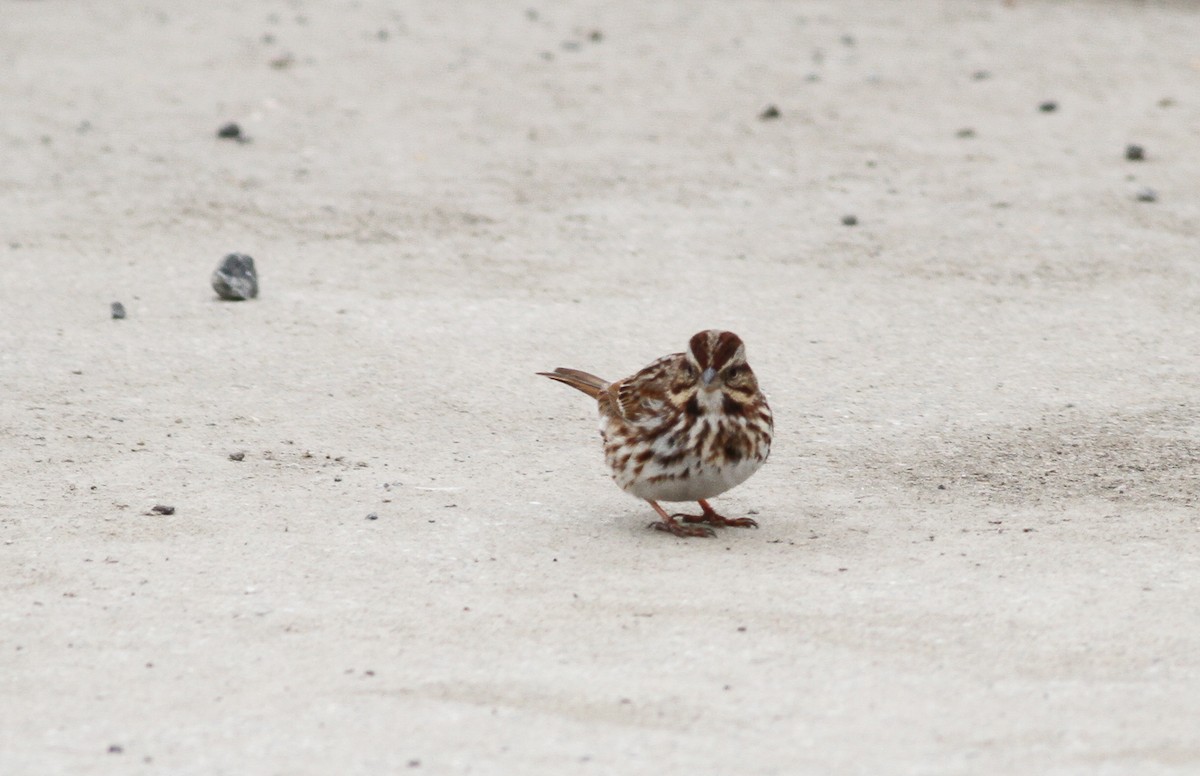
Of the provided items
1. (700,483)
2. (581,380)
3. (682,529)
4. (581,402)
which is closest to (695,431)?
(700,483)

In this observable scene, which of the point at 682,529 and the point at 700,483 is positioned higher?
the point at 700,483

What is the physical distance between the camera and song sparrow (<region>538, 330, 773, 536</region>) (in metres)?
5.94

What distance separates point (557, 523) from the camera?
20.3ft

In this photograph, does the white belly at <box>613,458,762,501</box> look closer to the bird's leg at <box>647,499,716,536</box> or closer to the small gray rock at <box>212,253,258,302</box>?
the bird's leg at <box>647,499,716,536</box>

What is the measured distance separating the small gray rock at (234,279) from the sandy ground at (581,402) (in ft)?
0.33

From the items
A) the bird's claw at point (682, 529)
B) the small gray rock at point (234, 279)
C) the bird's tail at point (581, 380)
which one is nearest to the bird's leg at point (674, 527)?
the bird's claw at point (682, 529)

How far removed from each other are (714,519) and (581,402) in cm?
150

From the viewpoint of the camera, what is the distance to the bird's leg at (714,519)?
618cm

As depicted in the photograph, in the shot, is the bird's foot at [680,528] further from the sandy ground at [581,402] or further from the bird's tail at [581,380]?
the bird's tail at [581,380]

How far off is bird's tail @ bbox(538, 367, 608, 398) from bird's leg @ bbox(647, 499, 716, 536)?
70cm

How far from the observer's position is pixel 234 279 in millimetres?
8727

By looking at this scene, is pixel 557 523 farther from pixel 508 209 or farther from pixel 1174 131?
pixel 1174 131

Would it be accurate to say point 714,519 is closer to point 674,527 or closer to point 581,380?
point 674,527

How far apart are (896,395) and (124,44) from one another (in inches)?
364
